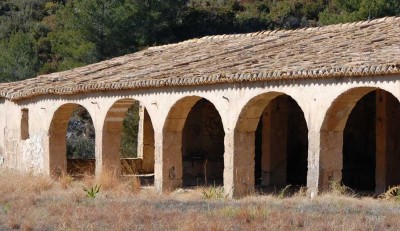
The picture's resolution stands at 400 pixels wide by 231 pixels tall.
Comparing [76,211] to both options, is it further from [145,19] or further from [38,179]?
[145,19]

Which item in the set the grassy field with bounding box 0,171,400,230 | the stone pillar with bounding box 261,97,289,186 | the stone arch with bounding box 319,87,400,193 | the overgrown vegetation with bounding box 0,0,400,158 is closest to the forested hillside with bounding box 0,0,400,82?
the overgrown vegetation with bounding box 0,0,400,158

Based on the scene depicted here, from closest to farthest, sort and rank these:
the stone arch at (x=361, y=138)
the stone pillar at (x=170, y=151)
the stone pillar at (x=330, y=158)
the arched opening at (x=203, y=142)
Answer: the stone arch at (x=361, y=138), the stone pillar at (x=330, y=158), the stone pillar at (x=170, y=151), the arched opening at (x=203, y=142)

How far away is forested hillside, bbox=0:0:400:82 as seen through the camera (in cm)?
3259

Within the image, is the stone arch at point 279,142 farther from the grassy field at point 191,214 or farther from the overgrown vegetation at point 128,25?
the overgrown vegetation at point 128,25

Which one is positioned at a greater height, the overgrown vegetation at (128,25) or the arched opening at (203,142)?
the overgrown vegetation at (128,25)

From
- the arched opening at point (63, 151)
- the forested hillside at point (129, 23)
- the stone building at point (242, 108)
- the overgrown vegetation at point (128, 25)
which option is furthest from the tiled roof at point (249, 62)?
the forested hillside at point (129, 23)

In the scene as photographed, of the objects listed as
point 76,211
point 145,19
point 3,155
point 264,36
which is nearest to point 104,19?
point 145,19

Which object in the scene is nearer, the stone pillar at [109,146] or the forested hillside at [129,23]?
the stone pillar at [109,146]

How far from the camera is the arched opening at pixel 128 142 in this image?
765 inches

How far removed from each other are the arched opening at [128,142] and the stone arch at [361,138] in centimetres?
505

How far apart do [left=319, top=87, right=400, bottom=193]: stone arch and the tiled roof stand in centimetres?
78

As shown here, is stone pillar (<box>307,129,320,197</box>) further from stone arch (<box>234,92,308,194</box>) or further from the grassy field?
stone arch (<box>234,92,308,194</box>)

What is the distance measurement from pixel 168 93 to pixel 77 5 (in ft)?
59.7

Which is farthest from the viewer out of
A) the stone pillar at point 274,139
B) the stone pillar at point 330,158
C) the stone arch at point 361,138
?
the stone pillar at point 274,139
